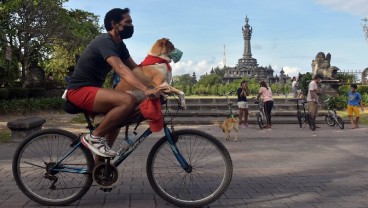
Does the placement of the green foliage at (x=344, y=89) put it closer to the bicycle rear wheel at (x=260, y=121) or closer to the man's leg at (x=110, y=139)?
the bicycle rear wheel at (x=260, y=121)

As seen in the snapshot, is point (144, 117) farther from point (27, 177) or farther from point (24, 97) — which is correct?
point (24, 97)

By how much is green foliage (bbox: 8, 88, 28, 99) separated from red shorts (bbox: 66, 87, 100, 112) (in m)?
19.1

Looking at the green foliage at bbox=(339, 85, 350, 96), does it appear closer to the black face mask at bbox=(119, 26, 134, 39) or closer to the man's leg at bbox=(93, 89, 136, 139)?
the black face mask at bbox=(119, 26, 134, 39)

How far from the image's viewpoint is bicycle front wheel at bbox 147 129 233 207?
425 centimetres

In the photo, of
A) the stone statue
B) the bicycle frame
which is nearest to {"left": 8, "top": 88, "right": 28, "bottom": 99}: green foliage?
the stone statue

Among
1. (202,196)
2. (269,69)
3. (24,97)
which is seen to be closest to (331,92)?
(24,97)

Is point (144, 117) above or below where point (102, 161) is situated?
above

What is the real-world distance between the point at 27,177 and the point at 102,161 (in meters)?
0.86

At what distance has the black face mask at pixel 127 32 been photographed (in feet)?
14.3

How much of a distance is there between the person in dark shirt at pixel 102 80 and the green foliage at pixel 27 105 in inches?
660

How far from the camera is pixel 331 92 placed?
85.3 feet

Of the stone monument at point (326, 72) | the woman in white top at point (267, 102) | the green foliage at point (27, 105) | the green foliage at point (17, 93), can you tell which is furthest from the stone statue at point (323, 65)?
the green foliage at point (17, 93)

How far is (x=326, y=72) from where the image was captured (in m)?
27.5

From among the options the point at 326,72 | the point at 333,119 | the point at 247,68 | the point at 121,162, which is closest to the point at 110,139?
the point at 121,162
